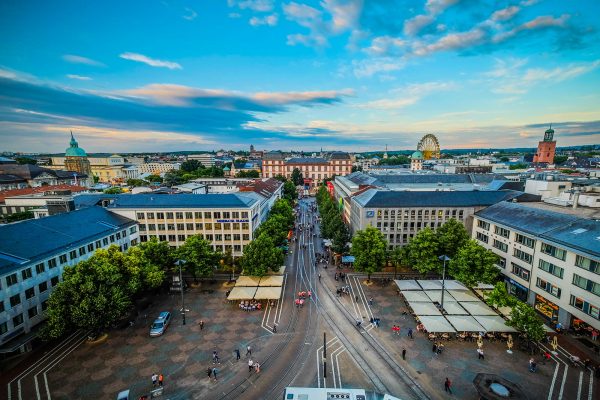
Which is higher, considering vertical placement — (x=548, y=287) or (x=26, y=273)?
(x=26, y=273)

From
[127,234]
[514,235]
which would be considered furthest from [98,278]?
[514,235]

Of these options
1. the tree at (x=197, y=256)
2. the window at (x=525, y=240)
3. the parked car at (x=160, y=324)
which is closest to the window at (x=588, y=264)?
the window at (x=525, y=240)

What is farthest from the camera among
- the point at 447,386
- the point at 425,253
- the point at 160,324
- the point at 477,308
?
the point at 425,253

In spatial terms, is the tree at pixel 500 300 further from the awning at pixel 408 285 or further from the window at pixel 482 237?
the window at pixel 482 237

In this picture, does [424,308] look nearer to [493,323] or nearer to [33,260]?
[493,323]

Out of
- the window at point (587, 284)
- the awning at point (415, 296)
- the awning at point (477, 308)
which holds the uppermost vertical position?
the window at point (587, 284)

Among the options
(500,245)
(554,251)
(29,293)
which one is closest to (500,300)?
(554,251)

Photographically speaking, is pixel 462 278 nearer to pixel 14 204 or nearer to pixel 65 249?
pixel 65 249
